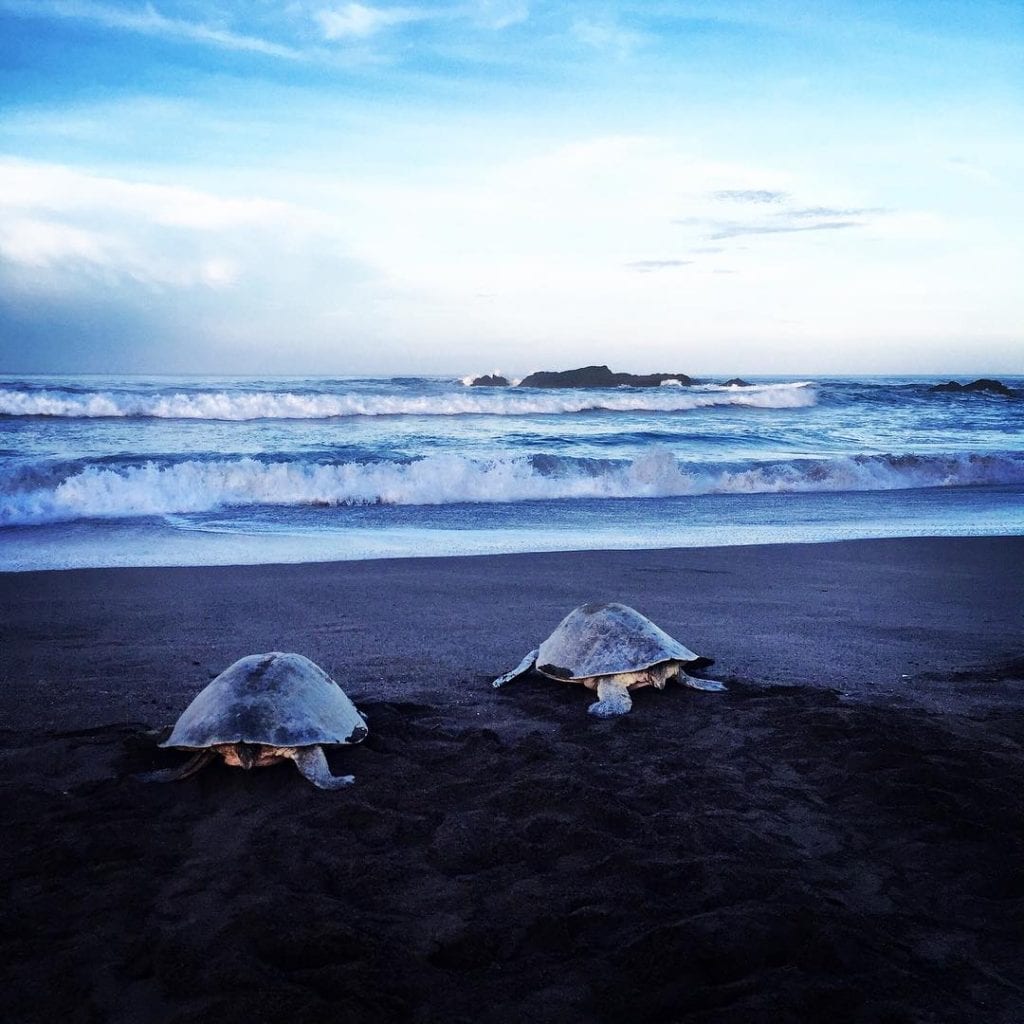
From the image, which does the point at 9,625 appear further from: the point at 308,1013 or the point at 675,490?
the point at 675,490

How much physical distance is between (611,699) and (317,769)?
1584 millimetres

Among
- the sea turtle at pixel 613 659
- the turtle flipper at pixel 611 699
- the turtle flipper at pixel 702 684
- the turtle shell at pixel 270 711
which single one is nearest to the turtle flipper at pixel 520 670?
the sea turtle at pixel 613 659

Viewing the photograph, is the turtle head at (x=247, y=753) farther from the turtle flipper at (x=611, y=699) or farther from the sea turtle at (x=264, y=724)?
the turtle flipper at (x=611, y=699)

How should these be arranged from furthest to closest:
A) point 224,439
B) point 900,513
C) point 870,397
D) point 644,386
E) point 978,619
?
point 644,386 → point 870,397 → point 224,439 → point 900,513 → point 978,619

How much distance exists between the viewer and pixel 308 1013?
202 cm

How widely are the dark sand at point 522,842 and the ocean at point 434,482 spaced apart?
3666 millimetres

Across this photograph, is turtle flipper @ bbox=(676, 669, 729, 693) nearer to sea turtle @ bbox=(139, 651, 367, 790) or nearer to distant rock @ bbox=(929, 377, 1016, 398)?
sea turtle @ bbox=(139, 651, 367, 790)

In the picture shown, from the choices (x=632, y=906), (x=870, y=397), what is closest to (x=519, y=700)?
(x=632, y=906)

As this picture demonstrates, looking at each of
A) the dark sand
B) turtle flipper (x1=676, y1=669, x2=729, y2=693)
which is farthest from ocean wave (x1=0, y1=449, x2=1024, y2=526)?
turtle flipper (x1=676, y1=669, x2=729, y2=693)

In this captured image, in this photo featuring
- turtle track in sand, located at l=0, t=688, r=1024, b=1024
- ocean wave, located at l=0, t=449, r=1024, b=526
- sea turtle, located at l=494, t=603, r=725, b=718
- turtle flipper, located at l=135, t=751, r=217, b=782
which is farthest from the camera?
ocean wave, located at l=0, t=449, r=1024, b=526

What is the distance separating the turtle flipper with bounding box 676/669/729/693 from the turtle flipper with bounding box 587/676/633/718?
313mm

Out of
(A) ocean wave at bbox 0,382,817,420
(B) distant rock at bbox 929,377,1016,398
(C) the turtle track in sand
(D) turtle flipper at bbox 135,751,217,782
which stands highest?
(B) distant rock at bbox 929,377,1016,398

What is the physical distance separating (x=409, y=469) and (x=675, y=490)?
4432 millimetres

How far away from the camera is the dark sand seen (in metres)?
2.14
